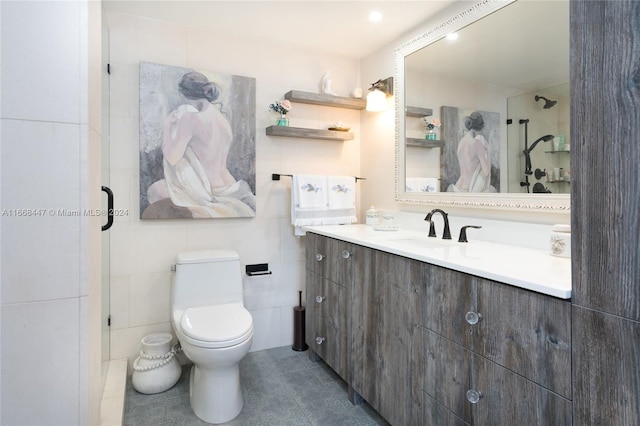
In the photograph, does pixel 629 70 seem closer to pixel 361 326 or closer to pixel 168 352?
pixel 361 326

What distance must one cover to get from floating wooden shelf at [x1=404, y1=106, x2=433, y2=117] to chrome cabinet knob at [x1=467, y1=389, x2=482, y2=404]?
1658mm

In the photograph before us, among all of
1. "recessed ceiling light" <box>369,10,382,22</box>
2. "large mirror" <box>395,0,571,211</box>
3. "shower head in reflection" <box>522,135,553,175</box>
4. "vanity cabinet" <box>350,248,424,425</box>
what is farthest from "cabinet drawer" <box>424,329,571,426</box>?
"recessed ceiling light" <box>369,10,382,22</box>

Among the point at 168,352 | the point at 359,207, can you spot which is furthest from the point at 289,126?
the point at 168,352

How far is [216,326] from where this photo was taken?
1.98m

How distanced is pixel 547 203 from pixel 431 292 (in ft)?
2.36

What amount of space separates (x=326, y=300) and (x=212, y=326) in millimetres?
702

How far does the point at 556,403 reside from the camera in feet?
3.29

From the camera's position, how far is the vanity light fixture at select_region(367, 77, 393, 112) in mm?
2676

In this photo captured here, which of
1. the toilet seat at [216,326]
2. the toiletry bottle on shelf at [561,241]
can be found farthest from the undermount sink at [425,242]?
the toilet seat at [216,326]

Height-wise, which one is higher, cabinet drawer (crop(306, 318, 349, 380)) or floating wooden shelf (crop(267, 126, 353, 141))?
floating wooden shelf (crop(267, 126, 353, 141))

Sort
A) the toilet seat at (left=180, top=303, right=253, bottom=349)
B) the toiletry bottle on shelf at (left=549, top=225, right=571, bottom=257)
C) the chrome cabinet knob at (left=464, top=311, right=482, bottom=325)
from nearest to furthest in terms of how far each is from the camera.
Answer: the chrome cabinet knob at (left=464, top=311, right=482, bottom=325) < the toiletry bottle on shelf at (left=549, top=225, right=571, bottom=257) < the toilet seat at (left=180, top=303, right=253, bottom=349)

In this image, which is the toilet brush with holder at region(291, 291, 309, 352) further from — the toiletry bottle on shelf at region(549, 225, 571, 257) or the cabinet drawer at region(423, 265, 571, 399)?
the toiletry bottle on shelf at region(549, 225, 571, 257)

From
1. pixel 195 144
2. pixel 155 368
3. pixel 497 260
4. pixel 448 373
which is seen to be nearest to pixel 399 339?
pixel 448 373

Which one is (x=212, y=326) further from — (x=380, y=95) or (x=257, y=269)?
(x=380, y=95)
